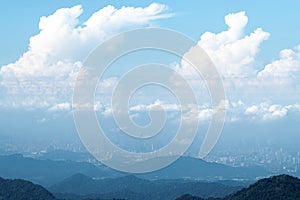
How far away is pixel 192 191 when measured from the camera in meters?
92.0

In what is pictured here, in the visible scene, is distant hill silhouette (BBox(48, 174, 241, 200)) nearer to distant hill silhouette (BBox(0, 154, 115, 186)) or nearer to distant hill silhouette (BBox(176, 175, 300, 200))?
distant hill silhouette (BBox(176, 175, 300, 200))

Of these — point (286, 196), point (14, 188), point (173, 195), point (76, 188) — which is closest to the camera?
point (286, 196)

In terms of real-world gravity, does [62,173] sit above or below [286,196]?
above

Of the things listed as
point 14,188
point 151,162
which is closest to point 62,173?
point 14,188

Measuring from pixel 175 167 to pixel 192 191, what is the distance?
93399mm

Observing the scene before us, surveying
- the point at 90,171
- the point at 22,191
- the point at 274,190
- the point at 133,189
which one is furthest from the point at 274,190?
the point at 90,171

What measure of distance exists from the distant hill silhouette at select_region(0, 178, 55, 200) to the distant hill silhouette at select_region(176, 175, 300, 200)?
23.1m

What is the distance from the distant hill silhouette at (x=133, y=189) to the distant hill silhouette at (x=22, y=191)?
47.5 ft

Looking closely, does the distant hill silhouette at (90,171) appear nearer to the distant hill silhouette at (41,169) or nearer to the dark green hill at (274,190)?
the distant hill silhouette at (41,169)

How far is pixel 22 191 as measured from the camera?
5822 centimetres

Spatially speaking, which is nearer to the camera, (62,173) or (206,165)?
(62,173)

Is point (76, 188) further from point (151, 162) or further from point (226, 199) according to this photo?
point (151, 162)

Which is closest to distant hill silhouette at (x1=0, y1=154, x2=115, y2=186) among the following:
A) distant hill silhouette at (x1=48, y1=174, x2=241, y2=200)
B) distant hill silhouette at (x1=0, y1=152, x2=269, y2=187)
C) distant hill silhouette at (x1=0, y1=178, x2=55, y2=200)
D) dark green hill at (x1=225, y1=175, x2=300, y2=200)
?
distant hill silhouette at (x1=0, y1=152, x2=269, y2=187)

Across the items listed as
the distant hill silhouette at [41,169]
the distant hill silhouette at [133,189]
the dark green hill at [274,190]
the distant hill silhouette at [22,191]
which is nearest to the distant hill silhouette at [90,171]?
the distant hill silhouette at [41,169]
